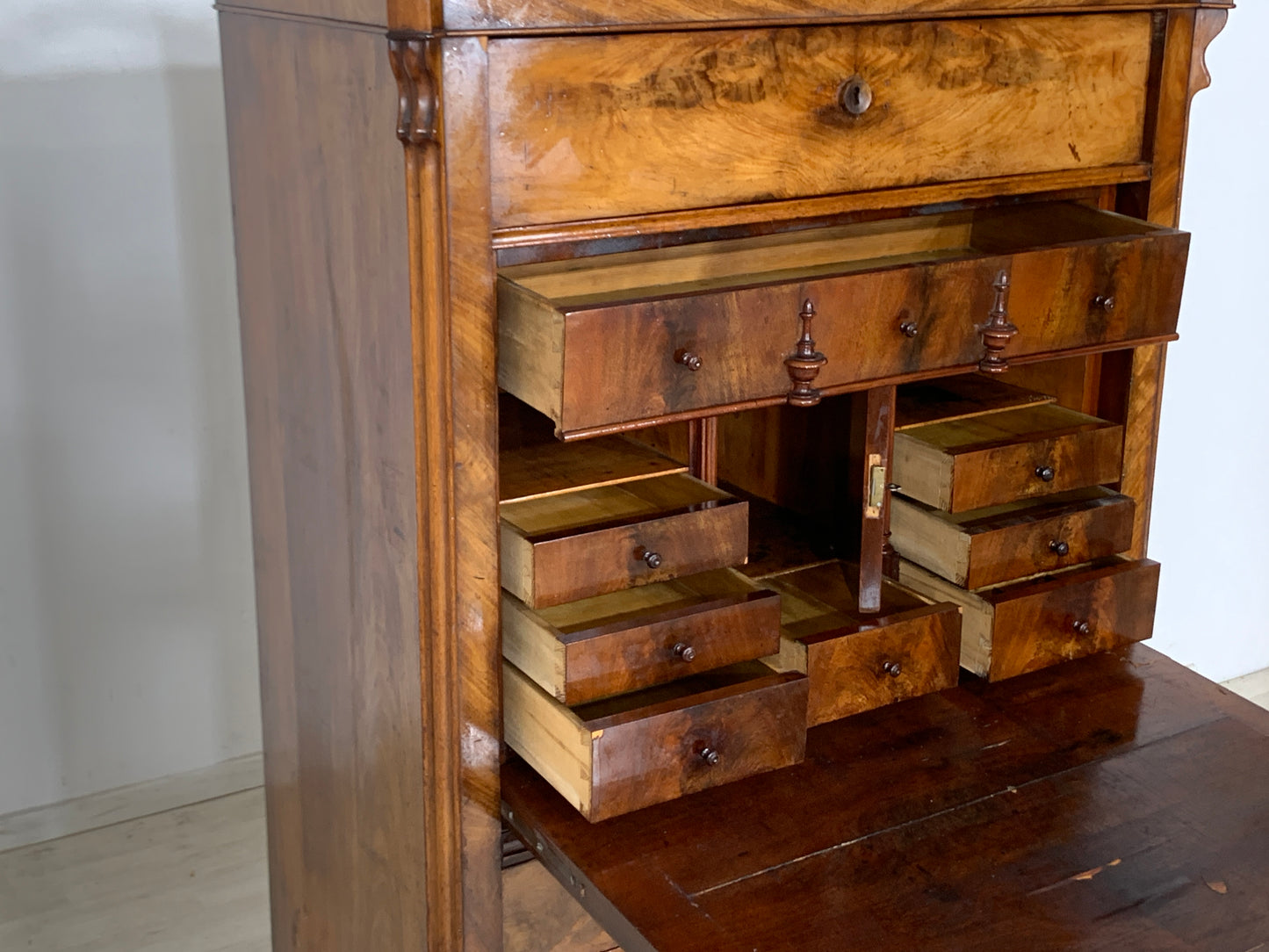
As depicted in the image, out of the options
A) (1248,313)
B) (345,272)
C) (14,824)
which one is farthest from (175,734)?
(1248,313)

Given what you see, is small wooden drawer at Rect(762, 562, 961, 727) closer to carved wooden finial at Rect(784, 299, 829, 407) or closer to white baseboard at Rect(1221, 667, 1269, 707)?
carved wooden finial at Rect(784, 299, 829, 407)

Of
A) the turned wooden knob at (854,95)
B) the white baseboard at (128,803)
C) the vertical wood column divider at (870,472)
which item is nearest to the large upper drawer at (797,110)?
the turned wooden knob at (854,95)

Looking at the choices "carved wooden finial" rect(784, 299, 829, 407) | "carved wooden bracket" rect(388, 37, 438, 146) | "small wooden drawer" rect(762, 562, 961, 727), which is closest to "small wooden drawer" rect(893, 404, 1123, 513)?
"small wooden drawer" rect(762, 562, 961, 727)

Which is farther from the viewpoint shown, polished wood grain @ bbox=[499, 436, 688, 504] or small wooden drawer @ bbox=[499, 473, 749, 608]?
polished wood grain @ bbox=[499, 436, 688, 504]

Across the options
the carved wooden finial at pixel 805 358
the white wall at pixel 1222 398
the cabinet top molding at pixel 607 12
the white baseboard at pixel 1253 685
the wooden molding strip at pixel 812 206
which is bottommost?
the white baseboard at pixel 1253 685

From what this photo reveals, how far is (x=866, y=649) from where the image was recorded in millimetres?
1577

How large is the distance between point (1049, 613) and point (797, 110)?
0.68 metres

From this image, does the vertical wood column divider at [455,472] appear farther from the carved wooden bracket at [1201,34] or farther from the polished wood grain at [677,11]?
the carved wooden bracket at [1201,34]

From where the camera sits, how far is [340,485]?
1.47 metres

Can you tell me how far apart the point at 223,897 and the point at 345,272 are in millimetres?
1506

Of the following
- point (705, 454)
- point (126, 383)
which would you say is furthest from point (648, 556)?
point (126, 383)

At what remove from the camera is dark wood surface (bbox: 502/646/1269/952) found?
123 centimetres

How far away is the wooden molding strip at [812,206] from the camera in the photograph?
125 centimetres

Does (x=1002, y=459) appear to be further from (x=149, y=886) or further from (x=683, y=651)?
(x=149, y=886)
